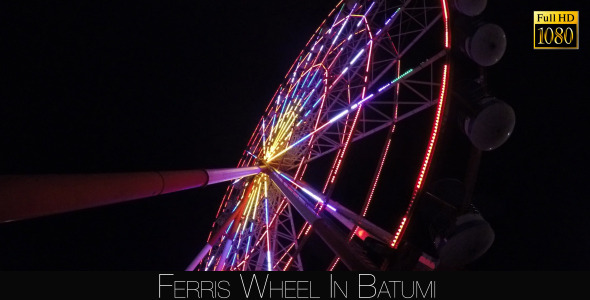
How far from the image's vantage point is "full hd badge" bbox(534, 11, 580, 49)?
7906mm

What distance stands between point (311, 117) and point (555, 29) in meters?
6.15

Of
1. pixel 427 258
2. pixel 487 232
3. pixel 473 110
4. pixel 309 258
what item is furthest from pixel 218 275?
pixel 309 258

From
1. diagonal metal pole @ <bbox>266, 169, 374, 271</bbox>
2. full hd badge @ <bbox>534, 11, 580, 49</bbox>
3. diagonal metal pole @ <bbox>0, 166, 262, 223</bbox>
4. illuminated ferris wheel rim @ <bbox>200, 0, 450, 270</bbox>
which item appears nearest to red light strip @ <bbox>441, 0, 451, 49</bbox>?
illuminated ferris wheel rim @ <bbox>200, 0, 450, 270</bbox>

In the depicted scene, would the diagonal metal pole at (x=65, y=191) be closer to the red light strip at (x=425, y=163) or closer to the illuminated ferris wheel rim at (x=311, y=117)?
the red light strip at (x=425, y=163)

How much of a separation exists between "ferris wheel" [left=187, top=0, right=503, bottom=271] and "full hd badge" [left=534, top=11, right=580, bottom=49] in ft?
6.53

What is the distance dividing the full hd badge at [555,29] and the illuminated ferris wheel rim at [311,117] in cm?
202

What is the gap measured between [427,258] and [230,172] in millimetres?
4756

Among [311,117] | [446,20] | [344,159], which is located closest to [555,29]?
[446,20]

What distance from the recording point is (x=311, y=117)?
38.3 ft

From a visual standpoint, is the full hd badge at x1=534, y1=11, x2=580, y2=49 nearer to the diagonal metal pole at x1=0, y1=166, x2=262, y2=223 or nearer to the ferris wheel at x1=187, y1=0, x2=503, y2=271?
the ferris wheel at x1=187, y1=0, x2=503, y2=271

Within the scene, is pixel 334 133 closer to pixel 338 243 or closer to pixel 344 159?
pixel 344 159

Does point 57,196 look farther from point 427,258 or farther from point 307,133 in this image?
point 307,133

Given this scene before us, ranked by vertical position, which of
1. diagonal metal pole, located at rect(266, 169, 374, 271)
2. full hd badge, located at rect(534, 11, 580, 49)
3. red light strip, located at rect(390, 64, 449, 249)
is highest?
full hd badge, located at rect(534, 11, 580, 49)

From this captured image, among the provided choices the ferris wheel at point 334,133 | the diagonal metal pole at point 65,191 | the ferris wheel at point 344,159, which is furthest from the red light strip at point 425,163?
the diagonal metal pole at point 65,191
